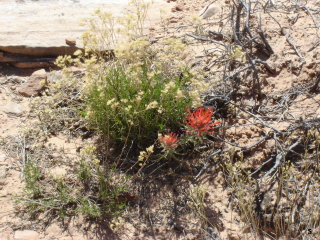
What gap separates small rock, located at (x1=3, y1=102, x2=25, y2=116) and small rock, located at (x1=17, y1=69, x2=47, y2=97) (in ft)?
0.62

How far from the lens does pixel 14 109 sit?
4.42 m

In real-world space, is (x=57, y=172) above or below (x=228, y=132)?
below

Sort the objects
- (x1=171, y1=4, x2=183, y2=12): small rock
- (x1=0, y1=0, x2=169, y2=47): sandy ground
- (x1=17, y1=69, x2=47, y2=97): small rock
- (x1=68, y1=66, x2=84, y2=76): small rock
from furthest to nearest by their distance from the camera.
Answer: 1. (x1=171, y1=4, x2=183, y2=12): small rock
2. (x1=0, y1=0, x2=169, y2=47): sandy ground
3. (x1=68, y1=66, x2=84, y2=76): small rock
4. (x1=17, y1=69, x2=47, y2=97): small rock

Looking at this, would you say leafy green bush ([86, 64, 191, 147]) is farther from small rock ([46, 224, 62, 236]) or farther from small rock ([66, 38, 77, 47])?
small rock ([66, 38, 77, 47])

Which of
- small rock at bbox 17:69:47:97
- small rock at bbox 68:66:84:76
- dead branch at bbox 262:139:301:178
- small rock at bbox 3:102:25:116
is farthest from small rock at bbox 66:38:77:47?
dead branch at bbox 262:139:301:178

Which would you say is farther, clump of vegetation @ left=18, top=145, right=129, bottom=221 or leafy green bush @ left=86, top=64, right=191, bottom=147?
leafy green bush @ left=86, top=64, right=191, bottom=147

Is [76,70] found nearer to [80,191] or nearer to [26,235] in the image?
[80,191]

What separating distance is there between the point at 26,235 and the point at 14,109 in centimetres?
154

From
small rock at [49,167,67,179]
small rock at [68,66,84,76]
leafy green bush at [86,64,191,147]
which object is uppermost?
leafy green bush at [86,64,191,147]

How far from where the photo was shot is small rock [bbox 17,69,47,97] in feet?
15.1

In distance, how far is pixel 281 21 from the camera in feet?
16.0

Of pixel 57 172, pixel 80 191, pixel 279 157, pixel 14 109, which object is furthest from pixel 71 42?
pixel 279 157

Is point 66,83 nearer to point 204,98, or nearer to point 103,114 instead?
point 103,114

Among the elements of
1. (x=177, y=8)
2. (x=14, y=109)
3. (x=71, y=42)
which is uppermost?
(x=177, y=8)
